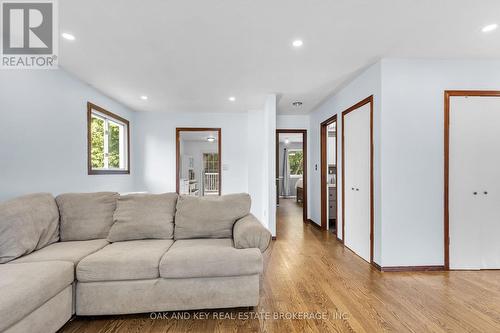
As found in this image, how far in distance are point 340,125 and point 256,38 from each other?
84.0 inches

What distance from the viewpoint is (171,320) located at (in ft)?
6.25

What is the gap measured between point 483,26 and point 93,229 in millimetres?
4034

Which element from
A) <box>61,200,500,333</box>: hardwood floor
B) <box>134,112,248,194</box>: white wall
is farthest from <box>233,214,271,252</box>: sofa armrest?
<box>134,112,248,194</box>: white wall

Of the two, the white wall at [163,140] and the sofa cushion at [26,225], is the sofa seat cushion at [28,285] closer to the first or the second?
the sofa cushion at [26,225]

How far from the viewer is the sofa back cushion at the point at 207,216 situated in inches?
96.7

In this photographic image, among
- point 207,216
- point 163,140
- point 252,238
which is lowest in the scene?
point 252,238

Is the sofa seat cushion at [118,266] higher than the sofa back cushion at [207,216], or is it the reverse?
the sofa back cushion at [207,216]

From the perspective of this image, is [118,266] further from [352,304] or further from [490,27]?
[490,27]

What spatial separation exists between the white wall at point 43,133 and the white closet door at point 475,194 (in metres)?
4.59

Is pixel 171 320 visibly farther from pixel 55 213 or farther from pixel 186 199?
pixel 55 213

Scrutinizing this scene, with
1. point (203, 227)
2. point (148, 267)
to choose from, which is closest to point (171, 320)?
point (148, 267)

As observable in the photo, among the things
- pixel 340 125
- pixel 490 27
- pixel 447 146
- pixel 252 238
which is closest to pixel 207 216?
pixel 252 238

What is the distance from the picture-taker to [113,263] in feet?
6.18

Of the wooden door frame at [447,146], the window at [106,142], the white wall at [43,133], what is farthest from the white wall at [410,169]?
the window at [106,142]
